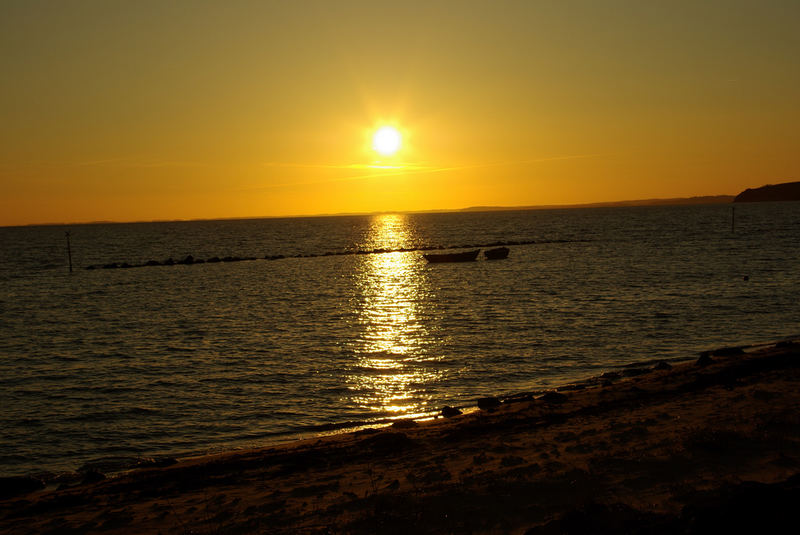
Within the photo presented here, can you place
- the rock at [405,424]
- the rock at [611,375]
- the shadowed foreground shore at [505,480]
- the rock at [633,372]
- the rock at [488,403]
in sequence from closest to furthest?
the shadowed foreground shore at [505,480] → the rock at [405,424] → the rock at [488,403] → the rock at [611,375] → the rock at [633,372]

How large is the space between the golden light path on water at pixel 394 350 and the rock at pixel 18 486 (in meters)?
8.71

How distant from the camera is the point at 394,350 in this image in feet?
90.7

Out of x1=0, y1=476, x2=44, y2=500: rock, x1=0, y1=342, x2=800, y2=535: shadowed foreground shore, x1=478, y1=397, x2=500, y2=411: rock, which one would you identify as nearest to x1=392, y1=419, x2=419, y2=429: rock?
x1=0, y1=342, x2=800, y2=535: shadowed foreground shore

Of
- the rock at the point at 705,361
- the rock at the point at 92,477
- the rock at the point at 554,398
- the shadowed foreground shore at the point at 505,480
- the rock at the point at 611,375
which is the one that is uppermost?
the shadowed foreground shore at the point at 505,480

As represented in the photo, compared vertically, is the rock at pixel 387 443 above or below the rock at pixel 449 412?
above

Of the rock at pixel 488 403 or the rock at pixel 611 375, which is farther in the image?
the rock at pixel 611 375

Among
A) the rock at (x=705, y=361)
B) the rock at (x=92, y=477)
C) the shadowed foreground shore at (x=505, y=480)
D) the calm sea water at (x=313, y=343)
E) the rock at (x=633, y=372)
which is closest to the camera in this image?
the shadowed foreground shore at (x=505, y=480)

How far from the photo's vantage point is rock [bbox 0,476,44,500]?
1269 cm

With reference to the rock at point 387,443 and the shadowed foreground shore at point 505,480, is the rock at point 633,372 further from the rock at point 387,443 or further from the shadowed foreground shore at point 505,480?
the rock at point 387,443

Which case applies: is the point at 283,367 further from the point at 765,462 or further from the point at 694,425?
the point at 765,462

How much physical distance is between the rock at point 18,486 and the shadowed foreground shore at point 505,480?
0.60 m

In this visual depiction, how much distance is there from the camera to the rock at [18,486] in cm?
1269

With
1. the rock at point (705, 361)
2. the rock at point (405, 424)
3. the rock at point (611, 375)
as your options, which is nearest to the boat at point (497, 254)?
the rock at point (705, 361)

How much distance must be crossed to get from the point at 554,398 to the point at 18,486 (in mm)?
12813
